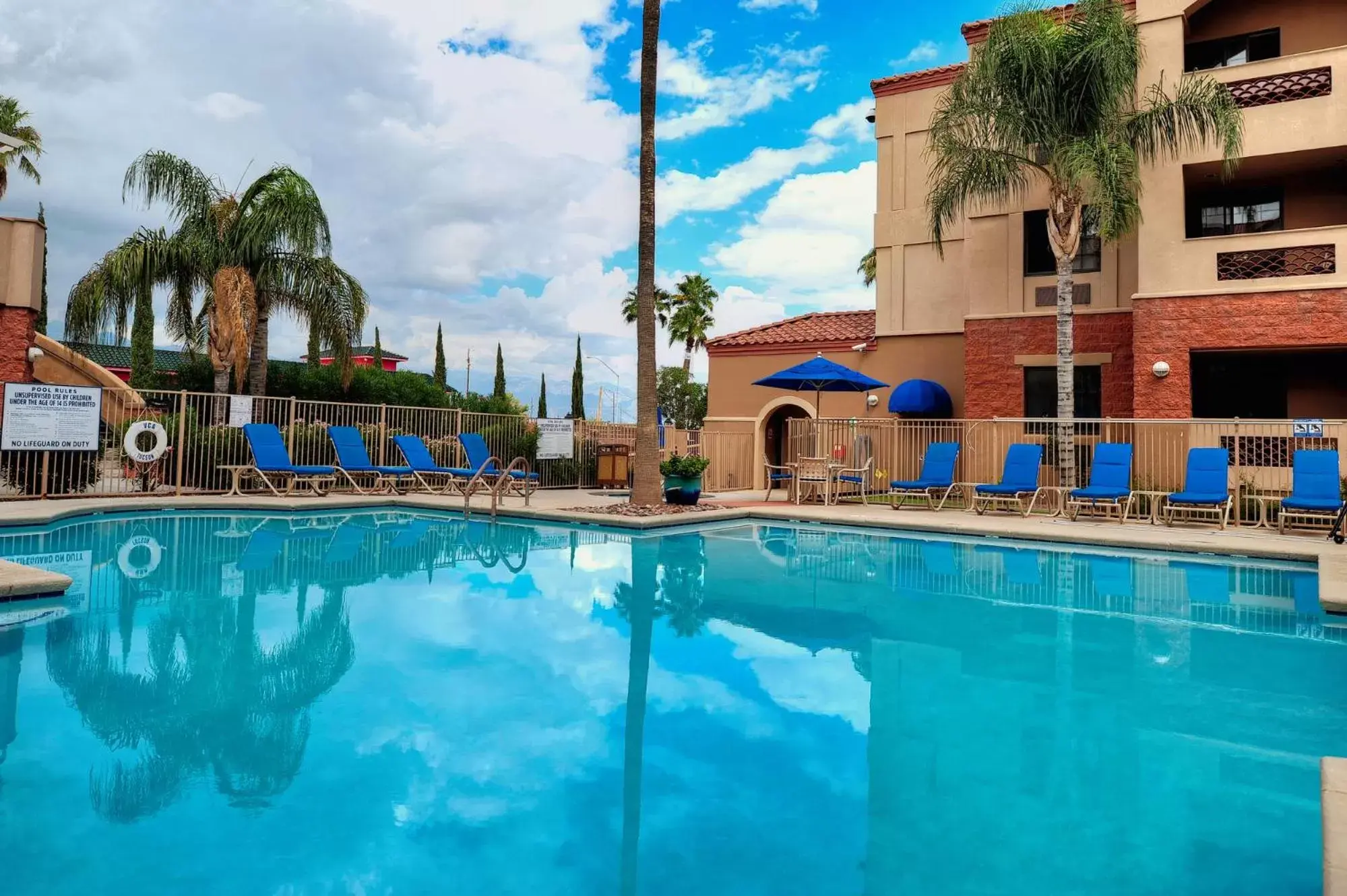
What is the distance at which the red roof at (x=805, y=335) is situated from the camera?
21.2 m

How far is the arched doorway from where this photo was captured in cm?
2233

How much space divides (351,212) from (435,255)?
279cm

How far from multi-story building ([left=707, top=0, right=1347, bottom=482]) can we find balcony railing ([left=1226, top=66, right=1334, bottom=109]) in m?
0.02

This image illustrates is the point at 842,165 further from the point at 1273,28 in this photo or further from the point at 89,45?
the point at 89,45

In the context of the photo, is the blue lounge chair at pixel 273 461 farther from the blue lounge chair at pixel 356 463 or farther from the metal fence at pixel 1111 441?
the metal fence at pixel 1111 441

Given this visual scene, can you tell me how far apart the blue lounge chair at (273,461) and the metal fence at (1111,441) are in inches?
352

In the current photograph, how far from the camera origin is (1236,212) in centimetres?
1638

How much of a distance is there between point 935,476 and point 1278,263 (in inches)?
271

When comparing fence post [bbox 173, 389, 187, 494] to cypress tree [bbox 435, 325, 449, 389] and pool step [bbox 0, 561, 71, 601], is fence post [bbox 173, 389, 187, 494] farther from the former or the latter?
cypress tree [bbox 435, 325, 449, 389]

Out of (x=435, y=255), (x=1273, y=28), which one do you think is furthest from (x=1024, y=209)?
(x=435, y=255)

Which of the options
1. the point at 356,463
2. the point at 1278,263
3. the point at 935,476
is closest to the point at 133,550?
the point at 356,463

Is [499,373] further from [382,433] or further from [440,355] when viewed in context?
[382,433]

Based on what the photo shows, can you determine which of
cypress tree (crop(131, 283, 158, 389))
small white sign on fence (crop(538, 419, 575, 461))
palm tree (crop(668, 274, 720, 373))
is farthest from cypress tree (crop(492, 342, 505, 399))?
small white sign on fence (crop(538, 419, 575, 461))

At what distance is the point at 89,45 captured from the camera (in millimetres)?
12805
